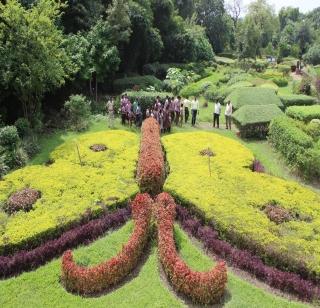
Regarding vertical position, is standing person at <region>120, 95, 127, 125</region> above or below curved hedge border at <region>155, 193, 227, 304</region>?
above

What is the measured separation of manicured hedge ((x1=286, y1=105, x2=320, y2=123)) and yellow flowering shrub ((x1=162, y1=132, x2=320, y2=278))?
23.2 ft

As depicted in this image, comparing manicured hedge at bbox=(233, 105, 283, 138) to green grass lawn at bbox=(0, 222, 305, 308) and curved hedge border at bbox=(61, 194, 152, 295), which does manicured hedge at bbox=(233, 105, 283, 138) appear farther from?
curved hedge border at bbox=(61, 194, 152, 295)

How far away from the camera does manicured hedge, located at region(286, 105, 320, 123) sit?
25812 mm

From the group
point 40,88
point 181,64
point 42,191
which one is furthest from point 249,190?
point 181,64

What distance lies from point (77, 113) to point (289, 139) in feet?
38.0

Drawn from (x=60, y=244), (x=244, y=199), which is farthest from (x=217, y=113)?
(x=60, y=244)

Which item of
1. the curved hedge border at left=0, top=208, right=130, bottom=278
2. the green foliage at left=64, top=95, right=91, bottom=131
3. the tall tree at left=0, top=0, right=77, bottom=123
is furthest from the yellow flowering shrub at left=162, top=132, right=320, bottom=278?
the tall tree at left=0, top=0, right=77, bottom=123

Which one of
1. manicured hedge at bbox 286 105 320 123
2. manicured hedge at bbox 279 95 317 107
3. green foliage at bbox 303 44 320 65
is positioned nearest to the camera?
manicured hedge at bbox 286 105 320 123

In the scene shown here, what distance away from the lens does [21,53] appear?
872 inches

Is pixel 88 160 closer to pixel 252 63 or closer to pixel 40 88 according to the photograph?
pixel 40 88

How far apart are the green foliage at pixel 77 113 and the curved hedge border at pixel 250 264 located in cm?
1176

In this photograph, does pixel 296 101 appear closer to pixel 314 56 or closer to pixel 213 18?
pixel 314 56

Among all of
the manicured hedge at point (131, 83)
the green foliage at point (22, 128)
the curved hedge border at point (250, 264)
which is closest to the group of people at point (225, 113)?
the green foliage at point (22, 128)

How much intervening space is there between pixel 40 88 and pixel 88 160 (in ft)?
22.9
